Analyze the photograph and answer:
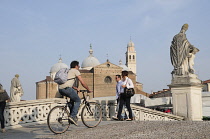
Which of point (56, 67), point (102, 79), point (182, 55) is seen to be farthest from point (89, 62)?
point (182, 55)

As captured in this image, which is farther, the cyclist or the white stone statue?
the white stone statue

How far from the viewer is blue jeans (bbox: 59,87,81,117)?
21.1ft

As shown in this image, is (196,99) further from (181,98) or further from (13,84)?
(13,84)

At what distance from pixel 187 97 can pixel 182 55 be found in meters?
1.65

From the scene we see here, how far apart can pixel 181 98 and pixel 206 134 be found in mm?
5943

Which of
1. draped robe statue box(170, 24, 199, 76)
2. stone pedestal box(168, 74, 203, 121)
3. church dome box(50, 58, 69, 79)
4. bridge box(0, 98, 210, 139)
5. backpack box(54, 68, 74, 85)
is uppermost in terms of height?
church dome box(50, 58, 69, 79)

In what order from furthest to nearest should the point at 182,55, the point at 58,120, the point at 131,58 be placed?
the point at 131,58, the point at 182,55, the point at 58,120

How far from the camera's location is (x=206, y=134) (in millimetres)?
4855

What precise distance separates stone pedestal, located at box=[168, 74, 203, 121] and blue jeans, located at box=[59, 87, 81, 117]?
527 cm

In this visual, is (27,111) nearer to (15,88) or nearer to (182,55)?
(182,55)

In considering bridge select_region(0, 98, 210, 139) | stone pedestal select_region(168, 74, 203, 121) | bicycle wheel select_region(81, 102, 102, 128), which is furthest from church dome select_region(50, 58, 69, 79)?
bicycle wheel select_region(81, 102, 102, 128)

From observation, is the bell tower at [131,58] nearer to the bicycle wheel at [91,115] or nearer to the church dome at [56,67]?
the church dome at [56,67]

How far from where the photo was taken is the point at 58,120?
6.45 metres

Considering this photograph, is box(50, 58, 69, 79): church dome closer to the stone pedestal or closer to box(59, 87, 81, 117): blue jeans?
the stone pedestal
